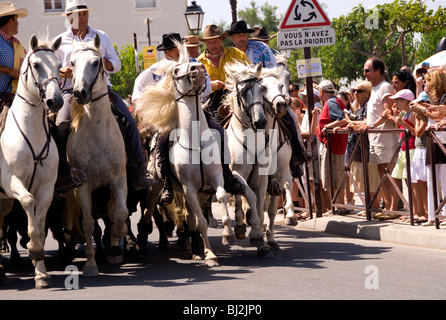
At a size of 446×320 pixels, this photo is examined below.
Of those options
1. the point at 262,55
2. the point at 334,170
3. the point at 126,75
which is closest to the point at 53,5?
the point at 126,75

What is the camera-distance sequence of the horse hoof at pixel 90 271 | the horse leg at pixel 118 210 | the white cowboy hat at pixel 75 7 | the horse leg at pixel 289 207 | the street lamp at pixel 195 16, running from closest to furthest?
the horse hoof at pixel 90 271, the horse leg at pixel 118 210, the white cowboy hat at pixel 75 7, the horse leg at pixel 289 207, the street lamp at pixel 195 16

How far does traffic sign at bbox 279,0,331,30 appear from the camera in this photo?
44.8 ft

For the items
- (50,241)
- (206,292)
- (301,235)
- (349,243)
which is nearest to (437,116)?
(349,243)

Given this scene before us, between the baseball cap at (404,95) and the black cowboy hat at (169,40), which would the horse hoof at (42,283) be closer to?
the black cowboy hat at (169,40)

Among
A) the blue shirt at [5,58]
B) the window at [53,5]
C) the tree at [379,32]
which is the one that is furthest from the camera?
the window at [53,5]

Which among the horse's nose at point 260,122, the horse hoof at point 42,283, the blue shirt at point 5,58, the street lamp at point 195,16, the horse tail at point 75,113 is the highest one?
the street lamp at point 195,16

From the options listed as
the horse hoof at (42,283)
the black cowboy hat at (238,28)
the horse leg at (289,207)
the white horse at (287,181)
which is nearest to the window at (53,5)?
A: the black cowboy hat at (238,28)

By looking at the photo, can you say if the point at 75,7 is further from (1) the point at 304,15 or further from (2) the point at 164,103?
(1) the point at 304,15

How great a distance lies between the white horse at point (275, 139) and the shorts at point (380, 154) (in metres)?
1.59

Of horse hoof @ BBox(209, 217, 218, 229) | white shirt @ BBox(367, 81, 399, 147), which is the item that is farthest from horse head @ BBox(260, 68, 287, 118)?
horse hoof @ BBox(209, 217, 218, 229)

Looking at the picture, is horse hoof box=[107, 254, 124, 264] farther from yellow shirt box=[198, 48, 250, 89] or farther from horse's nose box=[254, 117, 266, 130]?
yellow shirt box=[198, 48, 250, 89]

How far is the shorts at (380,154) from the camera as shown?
1253cm
